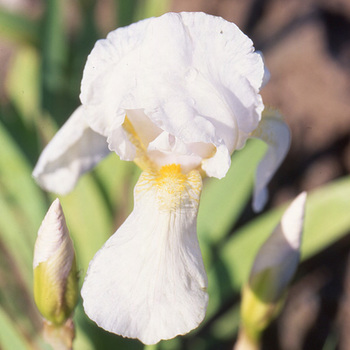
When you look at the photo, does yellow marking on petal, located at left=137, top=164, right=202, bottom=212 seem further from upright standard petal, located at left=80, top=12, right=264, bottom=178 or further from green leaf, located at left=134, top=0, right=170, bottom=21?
green leaf, located at left=134, top=0, right=170, bottom=21

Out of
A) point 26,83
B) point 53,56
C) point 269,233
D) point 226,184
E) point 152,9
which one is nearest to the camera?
point 269,233

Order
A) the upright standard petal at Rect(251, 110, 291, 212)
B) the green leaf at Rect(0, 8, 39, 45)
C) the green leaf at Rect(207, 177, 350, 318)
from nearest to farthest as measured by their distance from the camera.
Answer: the upright standard petal at Rect(251, 110, 291, 212) → the green leaf at Rect(207, 177, 350, 318) → the green leaf at Rect(0, 8, 39, 45)

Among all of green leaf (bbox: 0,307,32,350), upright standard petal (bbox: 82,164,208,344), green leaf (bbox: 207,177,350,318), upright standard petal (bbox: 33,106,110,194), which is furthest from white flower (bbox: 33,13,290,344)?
green leaf (bbox: 207,177,350,318)

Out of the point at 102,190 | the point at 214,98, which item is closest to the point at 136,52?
Result: the point at 214,98

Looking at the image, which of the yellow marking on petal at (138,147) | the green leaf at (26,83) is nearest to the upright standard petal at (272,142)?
the yellow marking on petal at (138,147)

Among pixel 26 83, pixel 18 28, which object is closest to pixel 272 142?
pixel 18 28

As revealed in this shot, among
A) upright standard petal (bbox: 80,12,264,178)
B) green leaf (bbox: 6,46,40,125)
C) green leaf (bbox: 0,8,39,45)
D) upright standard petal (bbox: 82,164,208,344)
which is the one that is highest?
upright standard petal (bbox: 80,12,264,178)

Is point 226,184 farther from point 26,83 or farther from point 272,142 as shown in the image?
point 26,83
